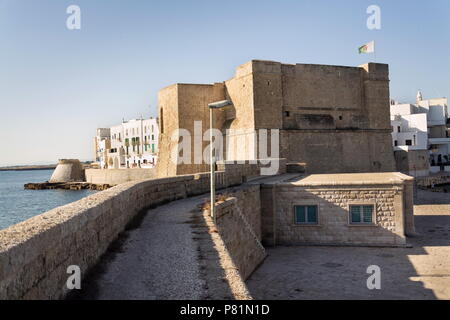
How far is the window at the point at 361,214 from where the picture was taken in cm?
1595

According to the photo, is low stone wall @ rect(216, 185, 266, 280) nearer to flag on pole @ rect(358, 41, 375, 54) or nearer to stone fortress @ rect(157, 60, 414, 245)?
stone fortress @ rect(157, 60, 414, 245)

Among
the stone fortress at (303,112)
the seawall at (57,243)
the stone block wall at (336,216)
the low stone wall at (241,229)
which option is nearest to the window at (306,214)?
the stone block wall at (336,216)

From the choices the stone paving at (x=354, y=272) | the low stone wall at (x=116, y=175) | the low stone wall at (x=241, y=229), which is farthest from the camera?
the low stone wall at (x=116, y=175)

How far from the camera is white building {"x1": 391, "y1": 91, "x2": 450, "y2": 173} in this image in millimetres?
47875

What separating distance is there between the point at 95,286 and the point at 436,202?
2722 cm

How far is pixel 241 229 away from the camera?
41.9 ft

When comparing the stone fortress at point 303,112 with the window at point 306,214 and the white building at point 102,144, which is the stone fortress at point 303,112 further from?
the white building at point 102,144

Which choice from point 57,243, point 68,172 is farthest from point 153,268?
point 68,172

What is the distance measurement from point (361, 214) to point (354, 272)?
3874 mm

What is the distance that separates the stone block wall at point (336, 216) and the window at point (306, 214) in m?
0.16

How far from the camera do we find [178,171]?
29.5 meters

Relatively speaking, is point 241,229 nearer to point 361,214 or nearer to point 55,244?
point 361,214
